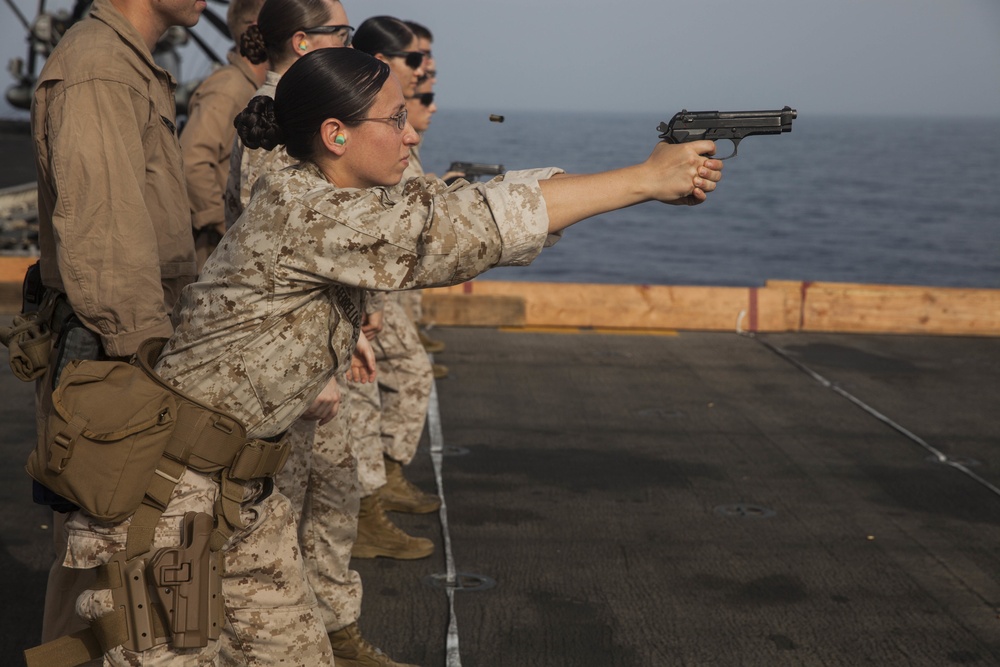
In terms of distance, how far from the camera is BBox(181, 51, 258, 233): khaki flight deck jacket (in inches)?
201

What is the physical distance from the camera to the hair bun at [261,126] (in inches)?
118

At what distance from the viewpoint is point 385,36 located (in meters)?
5.74

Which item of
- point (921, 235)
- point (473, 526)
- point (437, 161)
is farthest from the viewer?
point (437, 161)

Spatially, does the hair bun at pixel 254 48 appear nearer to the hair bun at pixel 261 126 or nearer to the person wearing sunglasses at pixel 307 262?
the hair bun at pixel 261 126

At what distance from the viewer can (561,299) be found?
1074cm

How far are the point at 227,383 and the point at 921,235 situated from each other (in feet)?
150

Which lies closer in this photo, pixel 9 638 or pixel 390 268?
pixel 390 268

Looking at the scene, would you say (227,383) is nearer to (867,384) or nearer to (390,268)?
(390,268)

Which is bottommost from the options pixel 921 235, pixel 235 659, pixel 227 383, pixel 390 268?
pixel 921 235

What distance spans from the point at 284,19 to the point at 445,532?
241 cm

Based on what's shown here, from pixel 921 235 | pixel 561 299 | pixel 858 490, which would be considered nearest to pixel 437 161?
pixel 921 235

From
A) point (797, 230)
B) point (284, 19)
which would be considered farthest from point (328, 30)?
point (797, 230)

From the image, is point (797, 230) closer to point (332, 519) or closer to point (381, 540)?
point (381, 540)

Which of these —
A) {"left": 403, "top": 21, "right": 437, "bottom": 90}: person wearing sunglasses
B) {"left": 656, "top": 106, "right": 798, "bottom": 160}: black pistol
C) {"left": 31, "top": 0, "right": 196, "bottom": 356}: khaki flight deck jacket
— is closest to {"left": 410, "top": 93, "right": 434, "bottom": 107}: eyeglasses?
{"left": 403, "top": 21, "right": 437, "bottom": 90}: person wearing sunglasses
